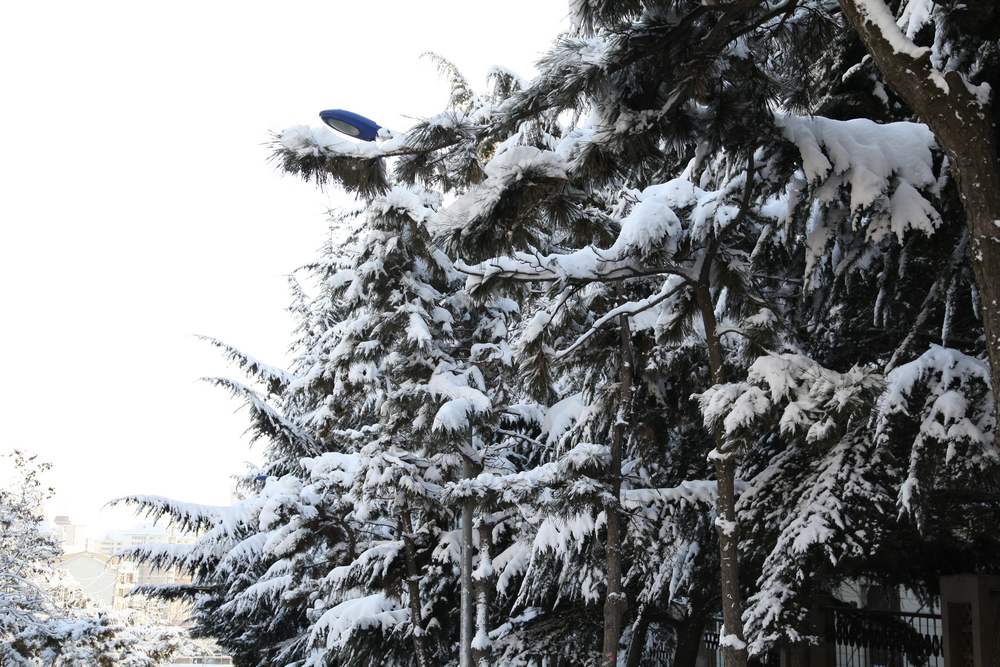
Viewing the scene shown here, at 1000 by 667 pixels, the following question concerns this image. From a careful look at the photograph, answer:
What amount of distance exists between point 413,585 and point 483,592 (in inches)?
54.1

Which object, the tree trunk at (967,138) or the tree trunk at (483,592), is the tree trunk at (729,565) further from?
the tree trunk at (483,592)

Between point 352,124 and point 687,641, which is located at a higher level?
point 352,124

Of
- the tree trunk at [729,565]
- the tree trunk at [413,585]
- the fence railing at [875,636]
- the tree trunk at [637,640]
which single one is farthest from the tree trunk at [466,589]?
the tree trunk at [729,565]

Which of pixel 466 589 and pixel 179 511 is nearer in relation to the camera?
pixel 466 589

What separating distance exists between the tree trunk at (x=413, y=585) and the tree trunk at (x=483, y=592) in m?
0.88

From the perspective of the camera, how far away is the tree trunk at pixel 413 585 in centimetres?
1170


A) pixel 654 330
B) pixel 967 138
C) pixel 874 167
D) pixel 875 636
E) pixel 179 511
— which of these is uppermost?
pixel 874 167

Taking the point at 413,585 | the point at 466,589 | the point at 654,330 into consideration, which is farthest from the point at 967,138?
the point at 413,585

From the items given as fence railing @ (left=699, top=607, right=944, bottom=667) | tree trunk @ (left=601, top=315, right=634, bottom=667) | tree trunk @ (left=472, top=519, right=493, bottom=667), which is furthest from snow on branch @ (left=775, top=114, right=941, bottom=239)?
tree trunk @ (left=472, top=519, right=493, bottom=667)

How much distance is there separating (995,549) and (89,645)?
54.9 feet

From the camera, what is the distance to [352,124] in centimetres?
664

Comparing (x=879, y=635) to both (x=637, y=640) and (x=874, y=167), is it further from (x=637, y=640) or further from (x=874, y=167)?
(x=874, y=167)

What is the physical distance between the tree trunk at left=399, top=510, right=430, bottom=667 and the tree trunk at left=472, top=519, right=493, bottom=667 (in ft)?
2.90

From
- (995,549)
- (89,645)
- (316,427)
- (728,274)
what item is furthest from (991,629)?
(89,645)
